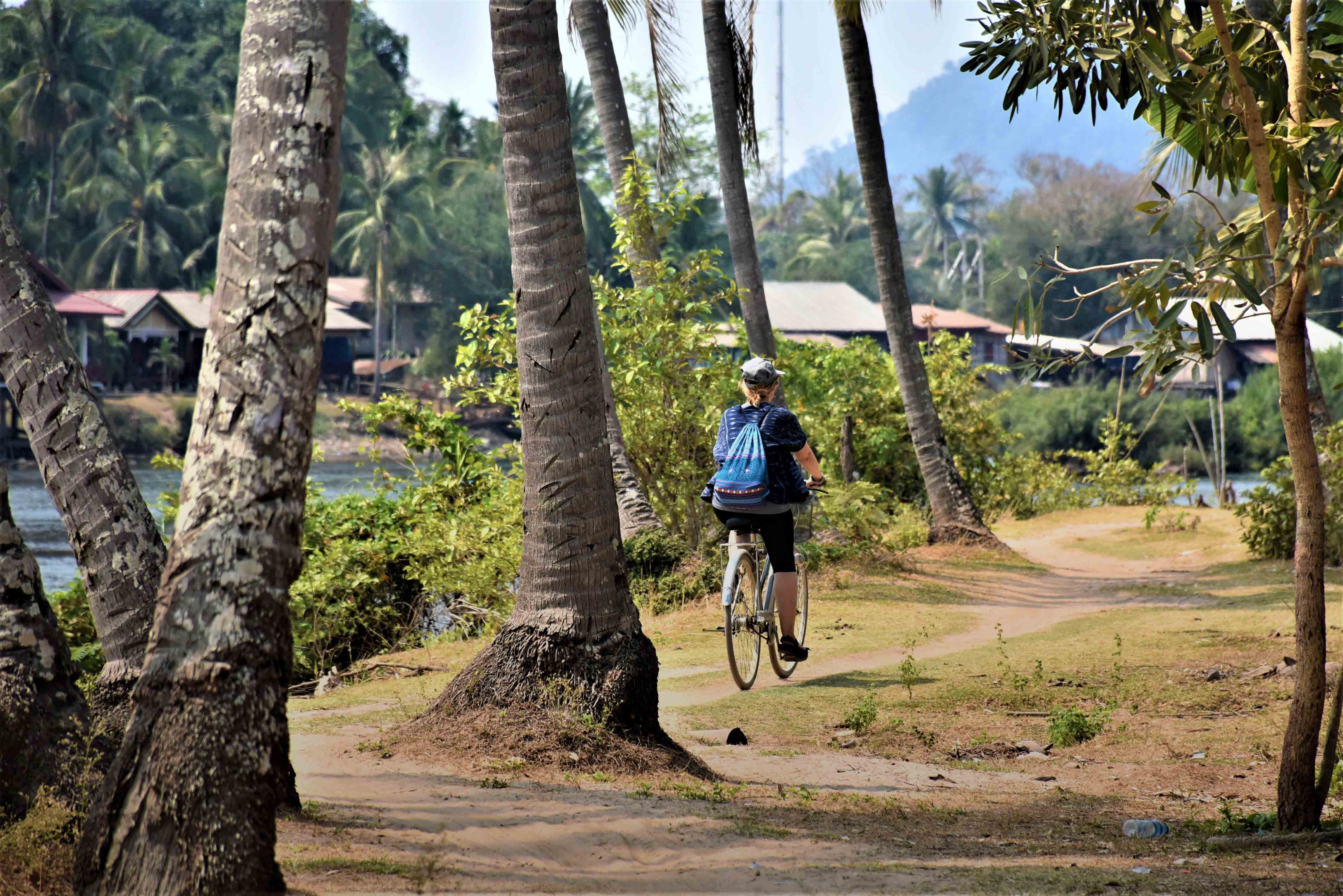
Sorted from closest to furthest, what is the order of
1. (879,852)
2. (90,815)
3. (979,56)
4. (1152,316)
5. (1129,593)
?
1. (90,815)
2. (879,852)
3. (1152,316)
4. (979,56)
5. (1129,593)

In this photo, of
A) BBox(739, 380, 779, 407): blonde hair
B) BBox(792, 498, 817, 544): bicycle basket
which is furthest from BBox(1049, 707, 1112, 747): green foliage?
BBox(792, 498, 817, 544): bicycle basket

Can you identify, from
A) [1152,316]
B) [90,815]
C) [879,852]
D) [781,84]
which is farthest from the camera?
[781,84]

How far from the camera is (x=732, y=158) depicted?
1366cm

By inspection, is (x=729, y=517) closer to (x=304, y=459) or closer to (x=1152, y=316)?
(x=1152, y=316)

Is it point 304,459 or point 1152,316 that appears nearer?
point 304,459

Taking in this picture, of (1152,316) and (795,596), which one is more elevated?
(1152,316)

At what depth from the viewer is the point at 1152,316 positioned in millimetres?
4508

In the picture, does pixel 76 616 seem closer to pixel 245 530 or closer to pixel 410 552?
pixel 410 552

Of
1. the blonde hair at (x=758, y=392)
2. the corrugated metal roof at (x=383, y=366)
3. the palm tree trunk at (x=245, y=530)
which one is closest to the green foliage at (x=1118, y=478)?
the blonde hair at (x=758, y=392)

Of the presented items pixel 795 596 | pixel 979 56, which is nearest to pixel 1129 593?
pixel 795 596

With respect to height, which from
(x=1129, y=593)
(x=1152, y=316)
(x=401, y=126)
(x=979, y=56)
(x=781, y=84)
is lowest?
(x=1129, y=593)

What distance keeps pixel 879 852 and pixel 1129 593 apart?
352 inches

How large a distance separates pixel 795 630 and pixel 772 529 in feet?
2.90

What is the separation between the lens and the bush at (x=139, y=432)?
4309 cm
